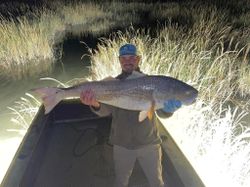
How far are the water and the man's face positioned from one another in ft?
12.4

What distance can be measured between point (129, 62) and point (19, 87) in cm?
950

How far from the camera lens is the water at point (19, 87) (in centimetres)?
757

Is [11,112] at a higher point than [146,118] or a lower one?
lower

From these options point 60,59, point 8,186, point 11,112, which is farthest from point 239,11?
point 8,186

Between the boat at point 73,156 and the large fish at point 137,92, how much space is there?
0.70m

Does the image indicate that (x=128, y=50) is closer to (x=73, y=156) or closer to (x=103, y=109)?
(x=103, y=109)

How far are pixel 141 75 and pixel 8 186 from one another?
171cm

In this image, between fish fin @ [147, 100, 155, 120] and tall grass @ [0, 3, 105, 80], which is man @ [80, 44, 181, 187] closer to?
fish fin @ [147, 100, 155, 120]

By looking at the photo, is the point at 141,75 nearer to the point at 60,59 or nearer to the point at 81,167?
the point at 81,167

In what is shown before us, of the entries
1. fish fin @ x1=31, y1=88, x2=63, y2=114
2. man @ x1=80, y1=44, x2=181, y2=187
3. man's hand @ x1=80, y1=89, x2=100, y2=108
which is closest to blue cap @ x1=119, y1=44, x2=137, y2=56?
man @ x1=80, y1=44, x2=181, y2=187

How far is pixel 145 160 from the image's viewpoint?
3951 millimetres

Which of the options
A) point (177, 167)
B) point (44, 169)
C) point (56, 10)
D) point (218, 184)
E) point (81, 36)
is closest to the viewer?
point (177, 167)

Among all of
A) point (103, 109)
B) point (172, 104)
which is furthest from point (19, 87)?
point (172, 104)

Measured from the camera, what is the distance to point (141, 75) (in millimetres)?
3658
